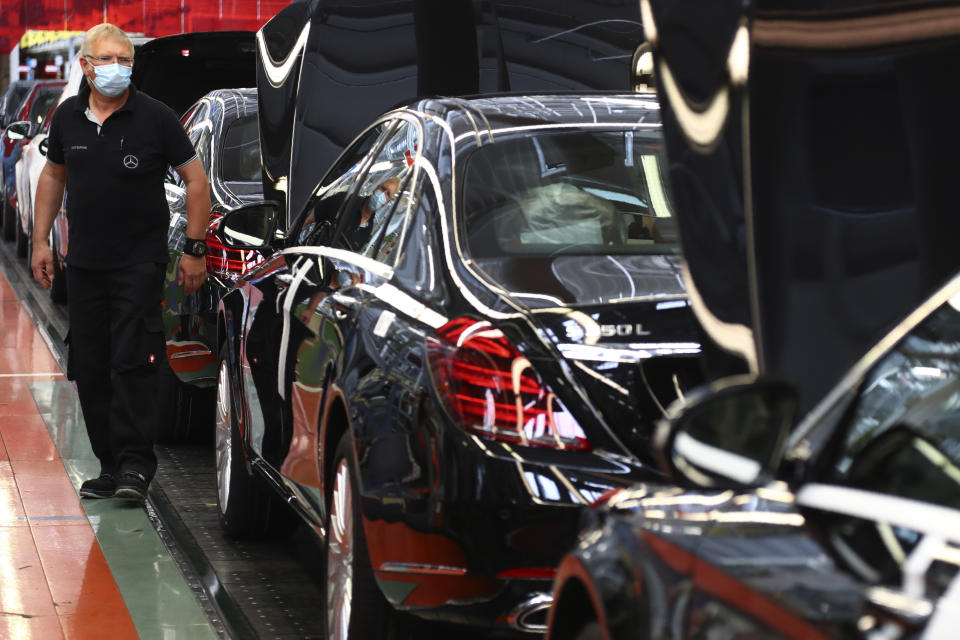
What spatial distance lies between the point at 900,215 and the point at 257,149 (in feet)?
20.5

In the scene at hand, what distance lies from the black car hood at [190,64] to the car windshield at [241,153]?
2755 mm

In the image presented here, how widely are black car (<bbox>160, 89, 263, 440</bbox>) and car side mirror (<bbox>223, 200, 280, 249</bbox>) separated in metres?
1.42

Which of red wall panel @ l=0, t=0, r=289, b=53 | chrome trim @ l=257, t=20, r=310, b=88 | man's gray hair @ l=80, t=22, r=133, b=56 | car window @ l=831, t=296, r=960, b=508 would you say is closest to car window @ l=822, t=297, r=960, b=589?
car window @ l=831, t=296, r=960, b=508

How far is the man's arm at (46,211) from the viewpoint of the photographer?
26.2 feet

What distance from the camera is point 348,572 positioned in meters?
4.78

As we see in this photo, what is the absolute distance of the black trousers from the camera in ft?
25.3

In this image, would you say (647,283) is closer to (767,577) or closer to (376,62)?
(767,577)

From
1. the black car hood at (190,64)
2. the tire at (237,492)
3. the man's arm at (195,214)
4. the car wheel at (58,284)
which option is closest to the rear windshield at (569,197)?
the tire at (237,492)

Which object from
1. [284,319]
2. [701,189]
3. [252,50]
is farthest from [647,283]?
[252,50]

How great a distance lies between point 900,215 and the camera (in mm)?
4102

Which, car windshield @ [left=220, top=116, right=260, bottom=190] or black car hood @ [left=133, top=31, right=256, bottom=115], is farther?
black car hood @ [left=133, top=31, right=256, bottom=115]

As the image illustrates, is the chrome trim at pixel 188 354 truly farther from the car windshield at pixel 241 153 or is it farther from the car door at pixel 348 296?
the car door at pixel 348 296

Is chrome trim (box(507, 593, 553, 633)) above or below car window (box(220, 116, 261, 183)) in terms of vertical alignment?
below

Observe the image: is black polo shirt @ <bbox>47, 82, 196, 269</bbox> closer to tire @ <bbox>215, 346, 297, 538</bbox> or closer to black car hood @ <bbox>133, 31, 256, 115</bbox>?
tire @ <bbox>215, 346, 297, 538</bbox>
